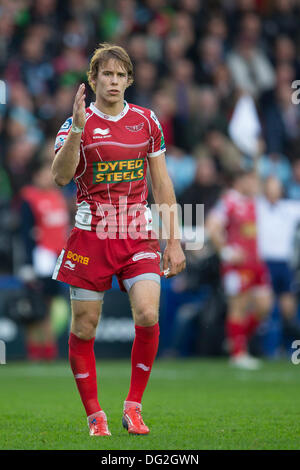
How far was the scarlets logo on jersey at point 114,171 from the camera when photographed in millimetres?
6055

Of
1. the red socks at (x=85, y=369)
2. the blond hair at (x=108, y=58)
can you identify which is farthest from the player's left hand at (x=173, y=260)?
the blond hair at (x=108, y=58)

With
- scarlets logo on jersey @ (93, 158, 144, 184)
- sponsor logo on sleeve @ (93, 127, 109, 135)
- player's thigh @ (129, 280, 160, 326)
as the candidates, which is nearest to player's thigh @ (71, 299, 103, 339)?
player's thigh @ (129, 280, 160, 326)

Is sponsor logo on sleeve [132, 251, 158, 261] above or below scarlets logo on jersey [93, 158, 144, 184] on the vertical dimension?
below

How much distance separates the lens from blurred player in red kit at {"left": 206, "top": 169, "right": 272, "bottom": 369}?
12.8 metres

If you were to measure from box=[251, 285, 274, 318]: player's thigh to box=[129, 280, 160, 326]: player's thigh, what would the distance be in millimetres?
6884

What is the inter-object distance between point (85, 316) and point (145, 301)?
1.24 feet

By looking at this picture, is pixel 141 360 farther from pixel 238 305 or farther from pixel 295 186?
pixel 295 186

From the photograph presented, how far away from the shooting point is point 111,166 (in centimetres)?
606

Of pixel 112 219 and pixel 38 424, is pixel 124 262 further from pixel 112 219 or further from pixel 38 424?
pixel 38 424

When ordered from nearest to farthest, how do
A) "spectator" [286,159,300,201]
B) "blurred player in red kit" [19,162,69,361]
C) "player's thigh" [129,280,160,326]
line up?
"player's thigh" [129,280,160,326] < "blurred player in red kit" [19,162,69,361] < "spectator" [286,159,300,201]

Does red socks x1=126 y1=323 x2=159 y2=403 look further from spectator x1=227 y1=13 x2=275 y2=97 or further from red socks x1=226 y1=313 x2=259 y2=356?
spectator x1=227 y1=13 x2=275 y2=97

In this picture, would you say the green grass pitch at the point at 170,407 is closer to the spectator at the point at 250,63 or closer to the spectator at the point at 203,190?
the spectator at the point at 203,190

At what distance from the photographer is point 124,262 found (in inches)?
239
